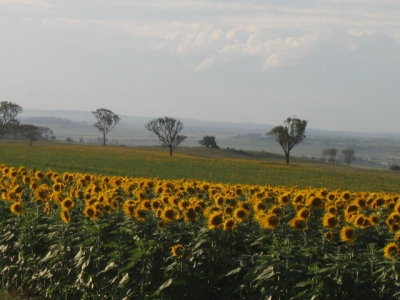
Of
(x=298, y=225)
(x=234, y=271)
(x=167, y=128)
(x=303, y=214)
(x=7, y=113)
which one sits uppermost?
(x=7, y=113)

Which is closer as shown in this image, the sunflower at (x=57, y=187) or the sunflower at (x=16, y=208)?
the sunflower at (x=16, y=208)

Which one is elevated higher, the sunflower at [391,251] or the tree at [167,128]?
the tree at [167,128]

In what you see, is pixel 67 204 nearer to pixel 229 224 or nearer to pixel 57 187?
pixel 57 187

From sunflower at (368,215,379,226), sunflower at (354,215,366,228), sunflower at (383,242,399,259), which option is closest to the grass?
sunflower at (368,215,379,226)

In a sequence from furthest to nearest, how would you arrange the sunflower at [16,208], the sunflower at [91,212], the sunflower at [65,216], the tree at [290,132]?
the tree at [290,132]
the sunflower at [16,208]
the sunflower at [65,216]
the sunflower at [91,212]

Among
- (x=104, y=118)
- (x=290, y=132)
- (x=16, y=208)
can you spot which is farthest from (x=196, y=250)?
(x=104, y=118)

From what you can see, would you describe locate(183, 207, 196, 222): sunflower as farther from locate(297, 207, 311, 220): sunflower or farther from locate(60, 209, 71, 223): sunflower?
locate(60, 209, 71, 223): sunflower

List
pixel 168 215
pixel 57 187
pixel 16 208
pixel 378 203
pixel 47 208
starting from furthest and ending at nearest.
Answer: pixel 57 187
pixel 378 203
pixel 47 208
pixel 16 208
pixel 168 215

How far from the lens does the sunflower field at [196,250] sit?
688 centimetres

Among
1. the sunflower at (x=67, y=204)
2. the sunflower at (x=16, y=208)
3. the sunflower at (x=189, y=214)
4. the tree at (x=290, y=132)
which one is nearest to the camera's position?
the sunflower at (x=189, y=214)

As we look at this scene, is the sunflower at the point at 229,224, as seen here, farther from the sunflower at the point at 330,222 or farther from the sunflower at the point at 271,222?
the sunflower at the point at 330,222

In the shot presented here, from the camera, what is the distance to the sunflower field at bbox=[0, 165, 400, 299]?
6.88 m

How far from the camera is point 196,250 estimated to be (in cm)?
758

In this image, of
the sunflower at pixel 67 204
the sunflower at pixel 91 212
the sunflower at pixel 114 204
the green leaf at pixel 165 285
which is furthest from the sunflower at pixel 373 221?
the sunflower at pixel 67 204
